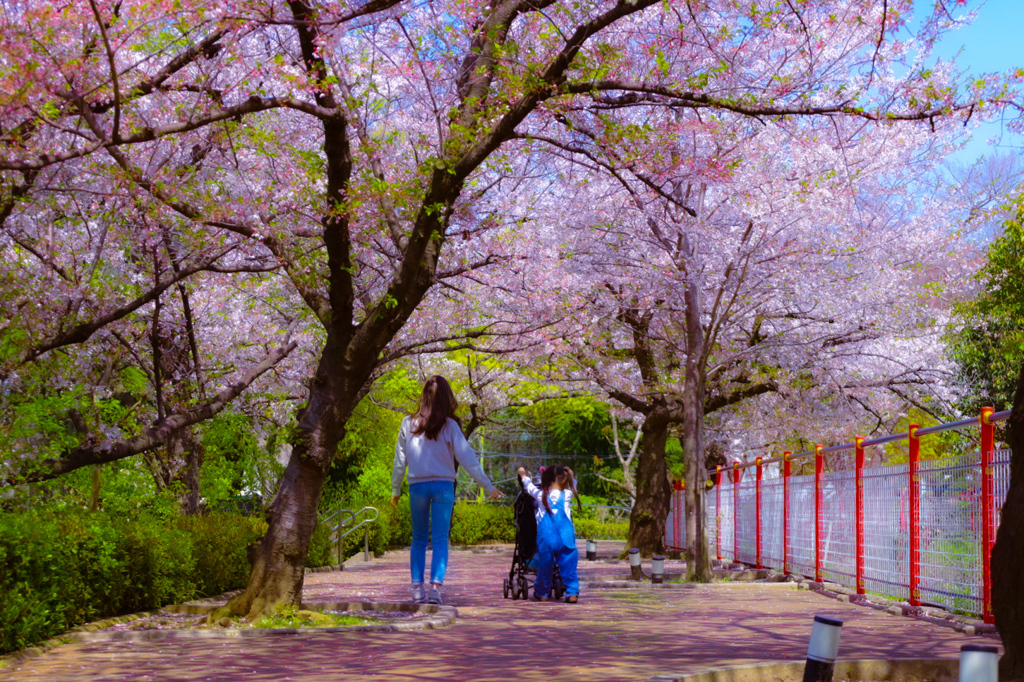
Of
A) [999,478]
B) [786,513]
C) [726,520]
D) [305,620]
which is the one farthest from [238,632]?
[726,520]

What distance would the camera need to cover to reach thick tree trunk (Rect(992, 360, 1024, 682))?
191 inches

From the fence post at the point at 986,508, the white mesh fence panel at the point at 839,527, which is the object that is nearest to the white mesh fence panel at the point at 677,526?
the white mesh fence panel at the point at 839,527

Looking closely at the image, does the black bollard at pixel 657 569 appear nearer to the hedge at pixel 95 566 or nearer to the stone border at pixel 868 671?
the hedge at pixel 95 566

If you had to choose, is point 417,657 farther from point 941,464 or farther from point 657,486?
point 657,486

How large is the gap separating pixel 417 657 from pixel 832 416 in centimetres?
1946

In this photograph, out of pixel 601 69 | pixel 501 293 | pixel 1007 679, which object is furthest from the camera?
pixel 501 293

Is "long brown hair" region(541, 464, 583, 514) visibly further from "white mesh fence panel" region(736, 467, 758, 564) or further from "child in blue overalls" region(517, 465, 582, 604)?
"white mesh fence panel" region(736, 467, 758, 564)

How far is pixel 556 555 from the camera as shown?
12.4 m

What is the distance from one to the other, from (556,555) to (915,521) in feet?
12.9

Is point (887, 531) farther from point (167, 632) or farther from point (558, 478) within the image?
point (167, 632)

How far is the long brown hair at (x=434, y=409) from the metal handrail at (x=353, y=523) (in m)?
11.8

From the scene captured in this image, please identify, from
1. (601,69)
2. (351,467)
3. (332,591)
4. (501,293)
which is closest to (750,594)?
(332,591)

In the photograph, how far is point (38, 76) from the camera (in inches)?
322

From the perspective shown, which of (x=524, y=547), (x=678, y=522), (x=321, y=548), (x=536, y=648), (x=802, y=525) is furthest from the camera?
(x=678, y=522)
